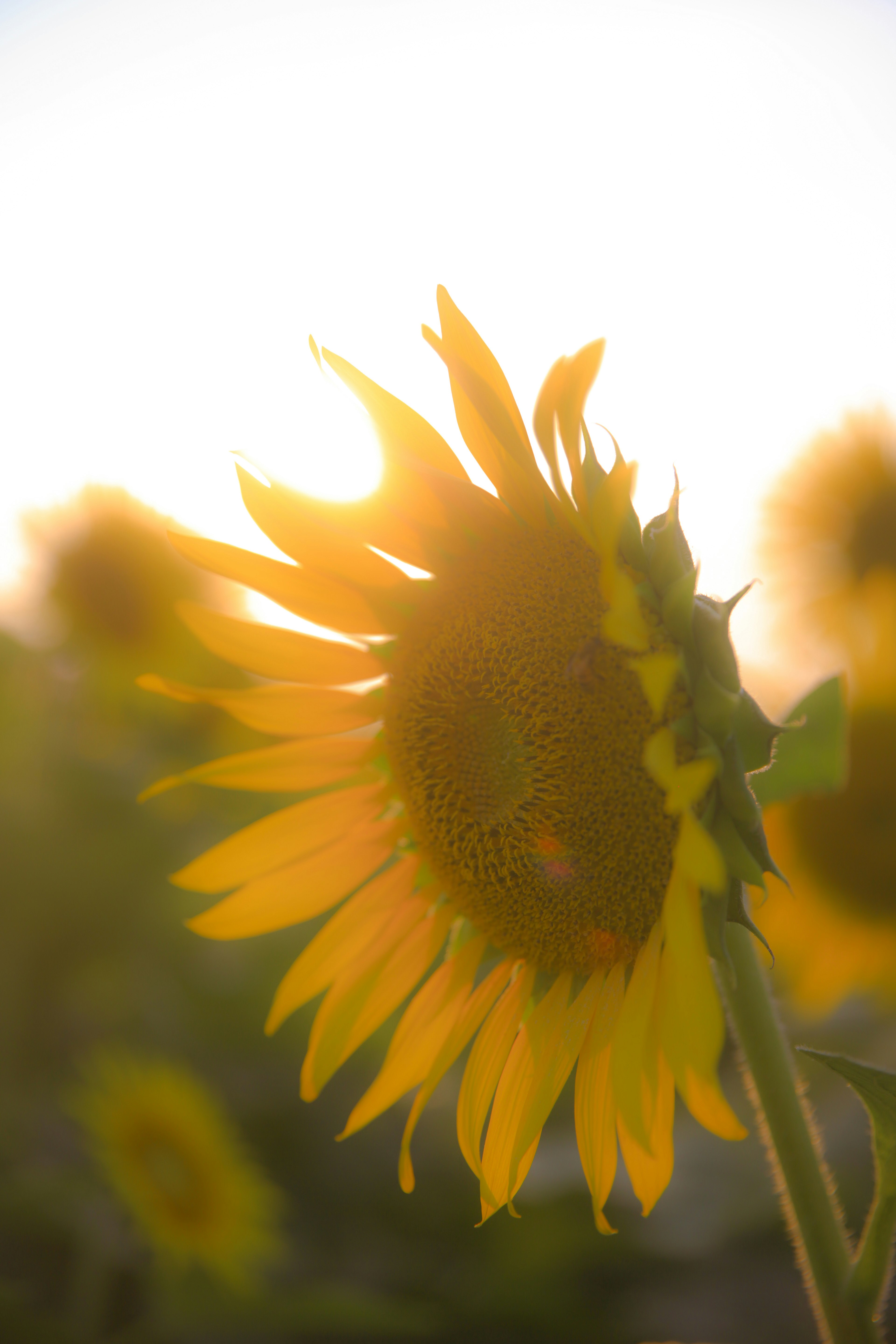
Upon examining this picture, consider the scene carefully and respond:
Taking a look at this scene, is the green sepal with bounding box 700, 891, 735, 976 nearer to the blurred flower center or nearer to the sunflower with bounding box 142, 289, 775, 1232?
the sunflower with bounding box 142, 289, 775, 1232

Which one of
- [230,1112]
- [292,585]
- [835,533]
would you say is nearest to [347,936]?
[292,585]

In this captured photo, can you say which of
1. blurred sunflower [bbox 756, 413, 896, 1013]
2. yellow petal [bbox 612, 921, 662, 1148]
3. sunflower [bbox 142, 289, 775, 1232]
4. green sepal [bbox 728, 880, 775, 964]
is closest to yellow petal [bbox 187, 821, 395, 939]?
sunflower [bbox 142, 289, 775, 1232]

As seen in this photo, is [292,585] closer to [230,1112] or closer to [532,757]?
[532,757]

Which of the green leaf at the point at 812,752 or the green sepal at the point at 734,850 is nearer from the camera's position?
the green sepal at the point at 734,850

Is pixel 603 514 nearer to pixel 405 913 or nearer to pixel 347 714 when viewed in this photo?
pixel 347 714

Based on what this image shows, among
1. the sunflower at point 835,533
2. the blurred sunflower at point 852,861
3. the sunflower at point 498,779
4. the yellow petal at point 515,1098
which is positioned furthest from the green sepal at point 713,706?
the sunflower at point 835,533

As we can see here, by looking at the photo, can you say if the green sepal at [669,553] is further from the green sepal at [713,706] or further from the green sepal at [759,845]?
the green sepal at [759,845]

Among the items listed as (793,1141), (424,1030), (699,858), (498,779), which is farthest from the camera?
(424,1030)
